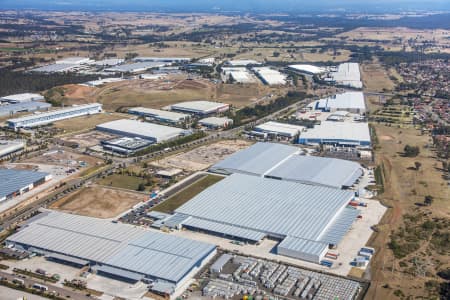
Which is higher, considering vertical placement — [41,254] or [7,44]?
[7,44]

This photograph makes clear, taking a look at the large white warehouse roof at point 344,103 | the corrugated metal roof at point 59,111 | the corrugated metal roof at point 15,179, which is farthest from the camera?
the large white warehouse roof at point 344,103

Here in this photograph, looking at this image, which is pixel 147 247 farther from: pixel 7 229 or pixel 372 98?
pixel 372 98

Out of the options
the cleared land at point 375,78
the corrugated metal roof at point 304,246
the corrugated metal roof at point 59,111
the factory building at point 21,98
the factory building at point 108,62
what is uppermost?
the factory building at point 108,62

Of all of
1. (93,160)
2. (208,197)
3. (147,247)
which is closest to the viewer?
(147,247)

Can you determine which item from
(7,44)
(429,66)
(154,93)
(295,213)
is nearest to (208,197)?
(295,213)

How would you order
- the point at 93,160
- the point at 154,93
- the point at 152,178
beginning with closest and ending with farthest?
the point at 152,178
the point at 93,160
the point at 154,93

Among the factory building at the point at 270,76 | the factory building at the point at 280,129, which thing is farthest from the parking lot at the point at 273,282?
the factory building at the point at 270,76

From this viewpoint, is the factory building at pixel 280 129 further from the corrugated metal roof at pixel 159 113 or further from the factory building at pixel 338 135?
the corrugated metal roof at pixel 159 113

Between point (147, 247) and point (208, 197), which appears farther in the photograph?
point (208, 197)
